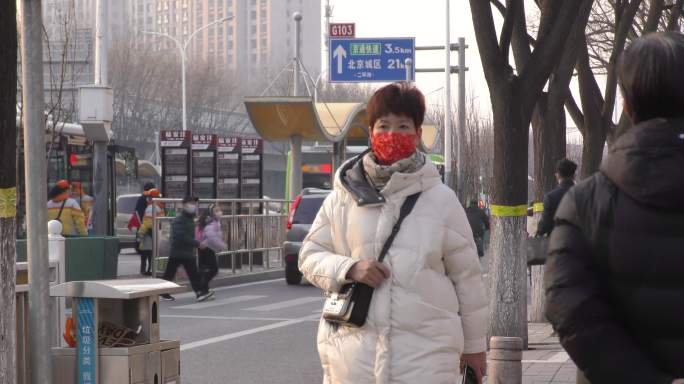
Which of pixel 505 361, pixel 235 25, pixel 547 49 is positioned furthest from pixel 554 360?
pixel 235 25

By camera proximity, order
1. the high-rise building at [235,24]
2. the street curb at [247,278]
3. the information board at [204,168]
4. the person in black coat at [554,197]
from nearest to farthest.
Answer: the person in black coat at [554,197] → the street curb at [247,278] → the information board at [204,168] → the high-rise building at [235,24]

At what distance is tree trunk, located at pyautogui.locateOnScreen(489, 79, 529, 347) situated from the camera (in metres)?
10.5

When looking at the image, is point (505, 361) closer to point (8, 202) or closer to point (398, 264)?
point (8, 202)

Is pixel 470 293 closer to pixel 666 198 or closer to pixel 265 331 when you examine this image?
pixel 666 198

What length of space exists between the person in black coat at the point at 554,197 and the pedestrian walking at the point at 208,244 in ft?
27.4

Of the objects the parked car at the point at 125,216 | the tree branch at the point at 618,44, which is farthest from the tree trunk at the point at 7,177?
the parked car at the point at 125,216

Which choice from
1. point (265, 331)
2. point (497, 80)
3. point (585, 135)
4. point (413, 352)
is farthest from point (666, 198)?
Answer: point (585, 135)

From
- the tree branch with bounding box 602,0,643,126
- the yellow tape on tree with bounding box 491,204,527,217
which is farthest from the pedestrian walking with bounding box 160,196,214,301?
the yellow tape on tree with bounding box 491,204,527,217

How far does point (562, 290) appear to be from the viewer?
2.83m

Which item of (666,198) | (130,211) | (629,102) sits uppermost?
(629,102)

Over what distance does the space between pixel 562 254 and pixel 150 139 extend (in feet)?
237

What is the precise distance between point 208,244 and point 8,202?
1480cm

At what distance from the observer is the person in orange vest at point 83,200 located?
24922mm

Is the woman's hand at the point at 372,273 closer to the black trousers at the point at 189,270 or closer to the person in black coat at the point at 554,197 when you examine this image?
the person in black coat at the point at 554,197
